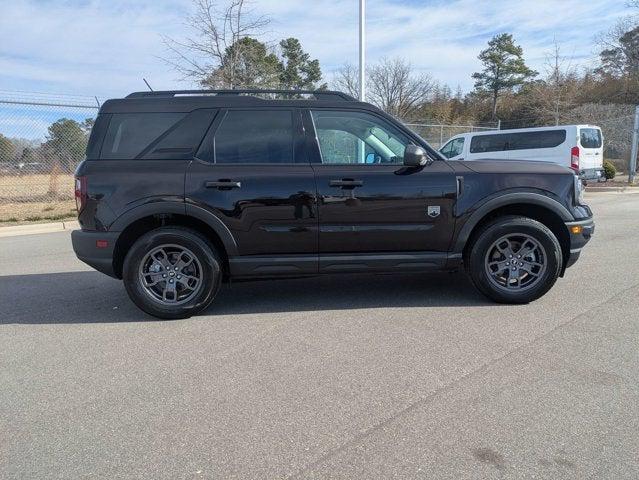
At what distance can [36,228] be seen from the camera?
10.7m

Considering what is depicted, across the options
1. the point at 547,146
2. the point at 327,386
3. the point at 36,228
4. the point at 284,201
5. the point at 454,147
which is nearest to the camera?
the point at 327,386

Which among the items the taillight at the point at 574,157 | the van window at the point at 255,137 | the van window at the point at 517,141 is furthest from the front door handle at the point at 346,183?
the van window at the point at 517,141

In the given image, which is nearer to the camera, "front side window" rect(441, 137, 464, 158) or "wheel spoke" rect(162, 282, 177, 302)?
"wheel spoke" rect(162, 282, 177, 302)

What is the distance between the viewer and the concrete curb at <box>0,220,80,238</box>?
10.3 metres

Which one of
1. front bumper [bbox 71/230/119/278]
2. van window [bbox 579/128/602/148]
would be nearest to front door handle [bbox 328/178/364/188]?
front bumper [bbox 71/230/119/278]

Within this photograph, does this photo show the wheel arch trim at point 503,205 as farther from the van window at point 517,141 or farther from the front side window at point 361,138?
the van window at point 517,141

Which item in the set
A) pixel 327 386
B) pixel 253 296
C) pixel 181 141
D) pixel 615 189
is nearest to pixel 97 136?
pixel 181 141

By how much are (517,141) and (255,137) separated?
47.5 ft

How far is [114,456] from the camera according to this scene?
2.61m

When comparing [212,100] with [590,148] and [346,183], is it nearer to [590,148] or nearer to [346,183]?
[346,183]

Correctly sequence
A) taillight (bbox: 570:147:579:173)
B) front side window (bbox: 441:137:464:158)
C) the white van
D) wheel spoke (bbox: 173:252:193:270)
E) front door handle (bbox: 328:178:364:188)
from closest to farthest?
front door handle (bbox: 328:178:364:188) → wheel spoke (bbox: 173:252:193:270) → taillight (bbox: 570:147:579:173) → the white van → front side window (bbox: 441:137:464:158)

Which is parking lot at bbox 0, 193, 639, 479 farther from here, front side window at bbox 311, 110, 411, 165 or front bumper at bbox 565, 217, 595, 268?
front side window at bbox 311, 110, 411, 165

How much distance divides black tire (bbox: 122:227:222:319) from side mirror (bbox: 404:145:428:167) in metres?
1.92

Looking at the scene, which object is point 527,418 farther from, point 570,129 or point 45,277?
point 570,129
